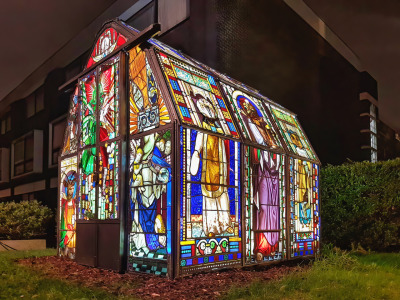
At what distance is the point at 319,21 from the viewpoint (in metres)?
28.5

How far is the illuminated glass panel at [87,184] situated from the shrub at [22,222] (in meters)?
5.81

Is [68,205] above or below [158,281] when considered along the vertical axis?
above

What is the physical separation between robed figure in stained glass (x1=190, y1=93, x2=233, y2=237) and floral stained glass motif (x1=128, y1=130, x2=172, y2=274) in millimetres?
634

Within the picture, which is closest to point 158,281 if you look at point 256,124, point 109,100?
point 109,100

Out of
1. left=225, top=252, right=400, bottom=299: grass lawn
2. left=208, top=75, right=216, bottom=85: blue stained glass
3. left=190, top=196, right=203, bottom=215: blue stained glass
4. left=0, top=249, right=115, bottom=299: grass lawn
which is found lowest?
left=225, top=252, right=400, bottom=299: grass lawn

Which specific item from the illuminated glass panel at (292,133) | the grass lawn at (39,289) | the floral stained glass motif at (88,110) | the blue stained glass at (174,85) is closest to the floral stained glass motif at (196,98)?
the blue stained glass at (174,85)

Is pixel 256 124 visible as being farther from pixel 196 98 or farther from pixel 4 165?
pixel 4 165

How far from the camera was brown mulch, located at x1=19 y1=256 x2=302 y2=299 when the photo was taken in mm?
6188

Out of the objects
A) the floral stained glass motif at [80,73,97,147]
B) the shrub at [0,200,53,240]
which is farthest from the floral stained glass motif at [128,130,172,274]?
the shrub at [0,200,53,240]

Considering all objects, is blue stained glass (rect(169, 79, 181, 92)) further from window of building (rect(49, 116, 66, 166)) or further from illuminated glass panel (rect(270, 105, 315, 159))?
window of building (rect(49, 116, 66, 166))

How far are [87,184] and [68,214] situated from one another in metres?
1.63

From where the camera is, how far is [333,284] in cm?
642

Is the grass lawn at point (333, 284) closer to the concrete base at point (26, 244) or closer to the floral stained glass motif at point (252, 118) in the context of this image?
the floral stained glass motif at point (252, 118)

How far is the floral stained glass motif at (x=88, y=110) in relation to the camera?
10.0m
